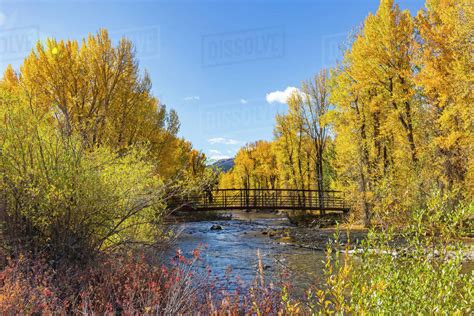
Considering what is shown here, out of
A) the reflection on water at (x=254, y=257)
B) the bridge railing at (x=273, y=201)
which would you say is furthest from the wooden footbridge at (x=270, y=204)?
the reflection on water at (x=254, y=257)

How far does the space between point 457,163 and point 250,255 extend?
898 centimetres

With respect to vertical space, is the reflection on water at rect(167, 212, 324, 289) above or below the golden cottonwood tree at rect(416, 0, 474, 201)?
below

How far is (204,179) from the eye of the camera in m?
7.71

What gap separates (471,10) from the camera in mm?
10883

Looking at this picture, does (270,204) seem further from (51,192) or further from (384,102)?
(51,192)

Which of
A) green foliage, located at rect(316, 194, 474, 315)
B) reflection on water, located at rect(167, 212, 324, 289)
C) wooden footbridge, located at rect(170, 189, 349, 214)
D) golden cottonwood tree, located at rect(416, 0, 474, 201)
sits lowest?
reflection on water, located at rect(167, 212, 324, 289)

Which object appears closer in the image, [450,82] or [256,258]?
[450,82]

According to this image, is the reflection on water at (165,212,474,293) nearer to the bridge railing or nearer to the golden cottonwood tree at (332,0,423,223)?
the bridge railing

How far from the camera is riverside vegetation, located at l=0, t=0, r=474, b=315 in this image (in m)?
3.26

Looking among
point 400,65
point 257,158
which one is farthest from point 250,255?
point 257,158

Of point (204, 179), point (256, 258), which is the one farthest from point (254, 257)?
point (204, 179)

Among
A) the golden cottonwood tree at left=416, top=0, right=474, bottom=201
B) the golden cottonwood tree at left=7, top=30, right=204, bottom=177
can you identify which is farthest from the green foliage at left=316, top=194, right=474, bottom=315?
the golden cottonwood tree at left=7, top=30, right=204, bottom=177

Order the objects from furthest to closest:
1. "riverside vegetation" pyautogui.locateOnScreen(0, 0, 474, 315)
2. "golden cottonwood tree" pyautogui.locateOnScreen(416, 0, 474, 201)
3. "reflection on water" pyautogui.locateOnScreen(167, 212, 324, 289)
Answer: "golden cottonwood tree" pyautogui.locateOnScreen(416, 0, 474, 201), "reflection on water" pyautogui.locateOnScreen(167, 212, 324, 289), "riverside vegetation" pyautogui.locateOnScreen(0, 0, 474, 315)

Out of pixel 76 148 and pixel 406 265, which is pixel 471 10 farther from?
pixel 76 148
